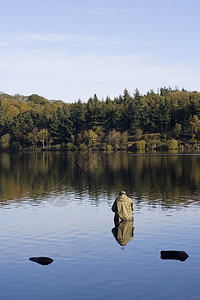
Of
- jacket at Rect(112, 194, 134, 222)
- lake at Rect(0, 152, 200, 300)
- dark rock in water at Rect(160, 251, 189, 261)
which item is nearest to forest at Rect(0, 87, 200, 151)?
lake at Rect(0, 152, 200, 300)

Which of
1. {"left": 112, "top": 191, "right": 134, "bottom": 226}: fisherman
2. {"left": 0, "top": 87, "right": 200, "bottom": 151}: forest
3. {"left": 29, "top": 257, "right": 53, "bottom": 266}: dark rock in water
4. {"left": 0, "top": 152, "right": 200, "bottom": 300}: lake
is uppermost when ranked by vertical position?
{"left": 0, "top": 87, "right": 200, "bottom": 151}: forest

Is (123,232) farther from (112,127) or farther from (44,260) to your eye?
(112,127)

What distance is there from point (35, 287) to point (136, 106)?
160 meters

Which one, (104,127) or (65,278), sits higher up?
(104,127)

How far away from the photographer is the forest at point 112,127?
16338 cm

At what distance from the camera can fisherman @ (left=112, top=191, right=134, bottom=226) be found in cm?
2647

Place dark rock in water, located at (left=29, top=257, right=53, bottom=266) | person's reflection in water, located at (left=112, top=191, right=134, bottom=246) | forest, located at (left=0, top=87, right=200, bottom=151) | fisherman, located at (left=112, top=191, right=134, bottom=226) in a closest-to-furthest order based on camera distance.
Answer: dark rock in water, located at (left=29, top=257, right=53, bottom=266) → person's reflection in water, located at (left=112, top=191, right=134, bottom=246) → fisherman, located at (left=112, top=191, right=134, bottom=226) → forest, located at (left=0, top=87, right=200, bottom=151)

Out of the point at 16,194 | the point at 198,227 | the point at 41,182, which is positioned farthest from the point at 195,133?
the point at 198,227

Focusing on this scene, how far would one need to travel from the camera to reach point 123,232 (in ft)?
82.8

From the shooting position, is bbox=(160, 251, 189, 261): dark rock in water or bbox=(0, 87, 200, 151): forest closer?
bbox=(160, 251, 189, 261): dark rock in water

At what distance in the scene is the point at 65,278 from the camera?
1734 centimetres

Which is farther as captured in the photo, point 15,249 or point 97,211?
point 97,211

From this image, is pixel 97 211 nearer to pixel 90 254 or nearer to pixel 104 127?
pixel 90 254

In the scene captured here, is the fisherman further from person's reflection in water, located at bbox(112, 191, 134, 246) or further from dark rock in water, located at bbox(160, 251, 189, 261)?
dark rock in water, located at bbox(160, 251, 189, 261)
